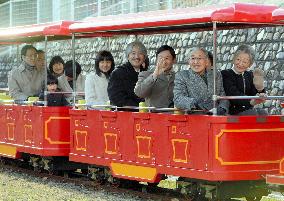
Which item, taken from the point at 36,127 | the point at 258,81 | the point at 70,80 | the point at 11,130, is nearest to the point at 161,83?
the point at 258,81

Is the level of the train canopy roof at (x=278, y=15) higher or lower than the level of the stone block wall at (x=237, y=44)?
Answer: higher

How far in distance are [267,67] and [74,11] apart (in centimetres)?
1137

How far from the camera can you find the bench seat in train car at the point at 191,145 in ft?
40.3

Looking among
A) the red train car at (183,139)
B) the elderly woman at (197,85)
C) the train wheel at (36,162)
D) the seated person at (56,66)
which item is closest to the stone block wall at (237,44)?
the seated person at (56,66)

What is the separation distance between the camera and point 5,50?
26.9 meters

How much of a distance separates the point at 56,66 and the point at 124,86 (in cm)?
328

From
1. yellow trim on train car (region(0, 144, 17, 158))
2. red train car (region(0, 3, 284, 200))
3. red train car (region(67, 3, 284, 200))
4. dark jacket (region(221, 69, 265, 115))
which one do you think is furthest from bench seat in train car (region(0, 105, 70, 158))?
dark jacket (region(221, 69, 265, 115))

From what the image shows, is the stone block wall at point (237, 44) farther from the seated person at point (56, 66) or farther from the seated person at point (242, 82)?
the seated person at point (242, 82)

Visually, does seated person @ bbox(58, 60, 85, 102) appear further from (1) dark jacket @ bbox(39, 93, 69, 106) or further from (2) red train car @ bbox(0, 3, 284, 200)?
(2) red train car @ bbox(0, 3, 284, 200)

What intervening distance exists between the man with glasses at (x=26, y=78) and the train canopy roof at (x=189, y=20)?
2850mm

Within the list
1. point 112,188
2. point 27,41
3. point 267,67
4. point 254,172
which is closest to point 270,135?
point 254,172

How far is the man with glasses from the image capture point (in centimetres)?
1800

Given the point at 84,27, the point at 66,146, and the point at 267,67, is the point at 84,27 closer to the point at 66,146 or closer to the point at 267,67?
the point at 66,146

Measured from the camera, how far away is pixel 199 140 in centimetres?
1255
